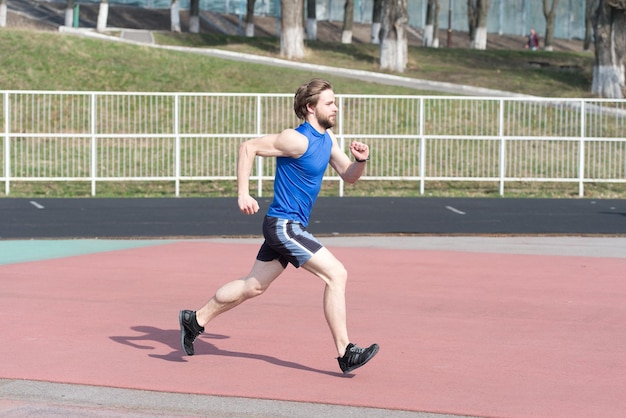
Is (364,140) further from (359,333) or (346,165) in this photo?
(346,165)

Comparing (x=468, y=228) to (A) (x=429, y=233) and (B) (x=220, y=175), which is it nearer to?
(A) (x=429, y=233)

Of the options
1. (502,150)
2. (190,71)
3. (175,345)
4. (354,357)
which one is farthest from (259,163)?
(354,357)

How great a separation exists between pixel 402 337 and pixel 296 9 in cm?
3627

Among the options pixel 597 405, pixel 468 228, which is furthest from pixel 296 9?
pixel 597 405

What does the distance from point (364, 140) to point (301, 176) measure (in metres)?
19.6

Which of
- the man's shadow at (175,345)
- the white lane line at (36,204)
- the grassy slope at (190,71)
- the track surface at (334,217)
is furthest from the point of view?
the grassy slope at (190,71)

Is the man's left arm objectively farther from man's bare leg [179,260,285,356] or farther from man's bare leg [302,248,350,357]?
man's bare leg [179,260,285,356]

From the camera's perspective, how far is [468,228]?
770 inches

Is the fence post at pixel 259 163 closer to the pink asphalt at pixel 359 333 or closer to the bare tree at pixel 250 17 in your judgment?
the pink asphalt at pixel 359 333

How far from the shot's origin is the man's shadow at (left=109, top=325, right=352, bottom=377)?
838 centimetres

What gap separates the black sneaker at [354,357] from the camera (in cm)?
775

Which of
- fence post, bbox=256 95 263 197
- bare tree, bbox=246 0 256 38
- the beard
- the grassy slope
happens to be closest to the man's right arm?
the beard

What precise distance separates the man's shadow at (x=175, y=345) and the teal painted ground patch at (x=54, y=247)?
17.3ft

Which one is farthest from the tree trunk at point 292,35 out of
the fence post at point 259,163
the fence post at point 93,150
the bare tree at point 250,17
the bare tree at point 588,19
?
the bare tree at point 588,19
